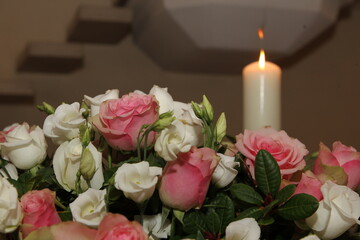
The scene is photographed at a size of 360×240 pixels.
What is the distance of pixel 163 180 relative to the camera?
48 cm

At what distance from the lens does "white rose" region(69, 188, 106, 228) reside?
17.9 inches

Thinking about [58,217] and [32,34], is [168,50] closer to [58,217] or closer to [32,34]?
[32,34]

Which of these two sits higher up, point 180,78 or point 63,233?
point 63,233

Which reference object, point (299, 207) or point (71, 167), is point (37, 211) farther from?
point (299, 207)

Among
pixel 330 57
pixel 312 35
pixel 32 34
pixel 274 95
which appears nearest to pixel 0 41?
pixel 32 34

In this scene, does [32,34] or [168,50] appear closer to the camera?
[168,50]

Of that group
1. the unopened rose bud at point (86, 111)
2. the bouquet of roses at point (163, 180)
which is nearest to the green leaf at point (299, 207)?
the bouquet of roses at point (163, 180)

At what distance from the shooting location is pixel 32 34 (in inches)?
103

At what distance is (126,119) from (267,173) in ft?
0.42

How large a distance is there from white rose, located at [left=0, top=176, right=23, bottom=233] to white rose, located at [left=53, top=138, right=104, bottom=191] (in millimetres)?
60

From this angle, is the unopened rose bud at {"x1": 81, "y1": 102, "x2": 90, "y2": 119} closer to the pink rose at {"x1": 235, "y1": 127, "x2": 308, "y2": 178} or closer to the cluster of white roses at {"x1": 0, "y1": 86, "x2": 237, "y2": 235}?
the cluster of white roses at {"x1": 0, "y1": 86, "x2": 237, "y2": 235}

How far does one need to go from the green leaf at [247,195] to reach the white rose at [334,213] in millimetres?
43

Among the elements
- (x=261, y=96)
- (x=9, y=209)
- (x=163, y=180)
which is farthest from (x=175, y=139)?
(x=261, y=96)

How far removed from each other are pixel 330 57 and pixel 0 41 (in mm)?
1502
